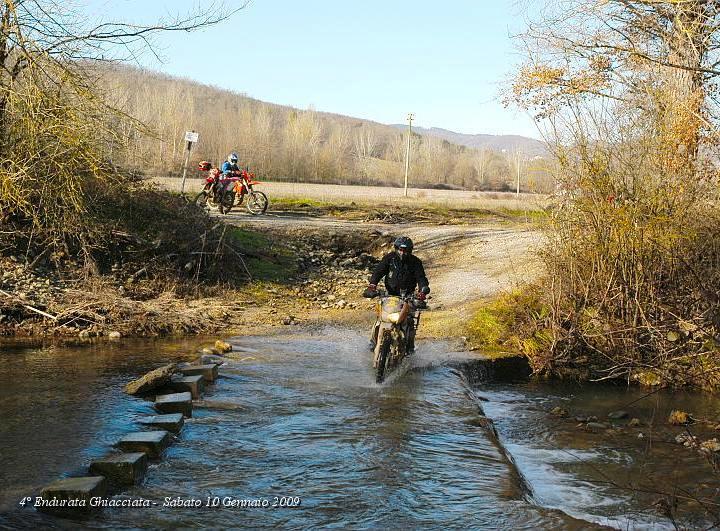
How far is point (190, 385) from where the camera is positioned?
8.79m

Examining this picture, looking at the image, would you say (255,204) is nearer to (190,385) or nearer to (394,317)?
(394,317)

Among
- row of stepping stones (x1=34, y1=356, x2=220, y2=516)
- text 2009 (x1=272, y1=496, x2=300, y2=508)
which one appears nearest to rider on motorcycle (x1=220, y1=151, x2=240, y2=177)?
row of stepping stones (x1=34, y1=356, x2=220, y2=516)

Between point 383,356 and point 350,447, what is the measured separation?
2.53m

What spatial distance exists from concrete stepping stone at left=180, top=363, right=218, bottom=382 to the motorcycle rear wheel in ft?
6.79

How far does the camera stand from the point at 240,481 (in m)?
6.21

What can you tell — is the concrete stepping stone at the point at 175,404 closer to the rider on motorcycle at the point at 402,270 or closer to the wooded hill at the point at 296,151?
the rider on motorcycle at the point at 402,270

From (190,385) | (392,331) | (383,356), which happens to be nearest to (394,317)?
(392,331)

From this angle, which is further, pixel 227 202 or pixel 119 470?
pixel 227 202

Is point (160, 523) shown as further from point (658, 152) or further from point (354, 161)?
point (354, 161)

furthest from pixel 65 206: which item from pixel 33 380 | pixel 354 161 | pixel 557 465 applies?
pixel 354 161

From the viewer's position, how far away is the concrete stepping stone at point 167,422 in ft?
24.1

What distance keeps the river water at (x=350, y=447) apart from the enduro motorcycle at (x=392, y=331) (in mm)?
264

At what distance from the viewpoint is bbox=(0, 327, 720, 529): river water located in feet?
18.7

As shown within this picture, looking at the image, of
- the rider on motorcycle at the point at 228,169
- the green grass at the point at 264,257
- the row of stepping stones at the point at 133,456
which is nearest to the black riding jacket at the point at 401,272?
the row of stepping stones at the point at 133,456
